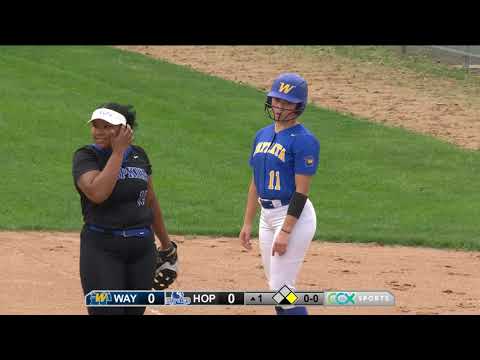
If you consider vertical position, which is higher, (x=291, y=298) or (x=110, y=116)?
(x=110, y=116)

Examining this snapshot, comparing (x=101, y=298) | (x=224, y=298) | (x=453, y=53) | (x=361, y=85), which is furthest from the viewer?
(x=453, y=53)

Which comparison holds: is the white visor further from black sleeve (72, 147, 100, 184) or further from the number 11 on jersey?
the number 11 on jersey

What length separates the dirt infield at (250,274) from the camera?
32.0 feet

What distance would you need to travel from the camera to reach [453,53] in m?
26.5

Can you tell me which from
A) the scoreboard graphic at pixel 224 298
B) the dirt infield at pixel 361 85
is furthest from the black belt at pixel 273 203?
the dirt infield at pixel 361 85

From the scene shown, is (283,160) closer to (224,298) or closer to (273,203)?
(273,203)

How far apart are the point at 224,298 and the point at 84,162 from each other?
131cm

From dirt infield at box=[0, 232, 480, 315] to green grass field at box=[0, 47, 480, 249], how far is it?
74 cm

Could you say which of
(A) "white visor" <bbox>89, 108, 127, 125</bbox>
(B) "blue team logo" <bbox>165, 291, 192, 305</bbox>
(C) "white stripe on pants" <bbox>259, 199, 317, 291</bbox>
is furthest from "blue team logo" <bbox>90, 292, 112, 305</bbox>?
(C) "white stripe on pants" <bbox>259, 199, 317, 291</bbox>

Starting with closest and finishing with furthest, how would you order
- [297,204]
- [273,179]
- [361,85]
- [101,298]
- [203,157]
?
[101,298]
[297,204]
[273,179]
[203,157]
[361,85]

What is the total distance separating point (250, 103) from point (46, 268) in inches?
447

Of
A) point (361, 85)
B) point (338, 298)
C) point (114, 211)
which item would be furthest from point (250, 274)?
point (361, 85)

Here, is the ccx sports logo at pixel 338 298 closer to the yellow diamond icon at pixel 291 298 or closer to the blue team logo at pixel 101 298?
the yellow diamond icon at pixel 291 298

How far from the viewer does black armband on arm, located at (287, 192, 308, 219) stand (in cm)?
753
